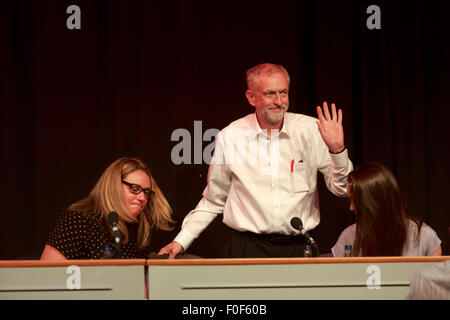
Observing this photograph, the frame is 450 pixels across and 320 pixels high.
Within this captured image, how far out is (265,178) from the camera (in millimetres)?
3625

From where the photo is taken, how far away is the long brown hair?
3.00 m

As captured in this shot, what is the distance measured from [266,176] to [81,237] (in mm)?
1096

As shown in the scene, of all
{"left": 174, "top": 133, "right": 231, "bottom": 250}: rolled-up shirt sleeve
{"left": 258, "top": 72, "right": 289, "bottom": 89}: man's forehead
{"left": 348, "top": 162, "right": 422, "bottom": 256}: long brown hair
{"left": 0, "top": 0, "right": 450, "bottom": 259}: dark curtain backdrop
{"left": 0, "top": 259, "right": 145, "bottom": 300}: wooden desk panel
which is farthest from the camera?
{"left": 0, "top": 0, "right": 450, "bottom": 259}: dark curtain backdrop

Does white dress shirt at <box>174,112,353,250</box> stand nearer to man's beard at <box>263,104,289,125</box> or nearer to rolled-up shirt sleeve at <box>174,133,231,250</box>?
rolled-up shirt sleeve at <box>174,133,231,250</box>

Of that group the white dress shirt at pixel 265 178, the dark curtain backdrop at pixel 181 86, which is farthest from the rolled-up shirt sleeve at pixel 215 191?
the dark curtain backdrop at pixel 181 86

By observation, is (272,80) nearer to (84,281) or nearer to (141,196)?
(141,196)

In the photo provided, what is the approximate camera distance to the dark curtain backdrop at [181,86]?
4.16m

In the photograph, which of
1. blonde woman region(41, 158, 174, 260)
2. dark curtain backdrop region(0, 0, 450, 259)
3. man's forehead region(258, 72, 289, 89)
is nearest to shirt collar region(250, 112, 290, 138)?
man's forehead region(258, 72, 289, 89)

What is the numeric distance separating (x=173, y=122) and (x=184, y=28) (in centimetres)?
63

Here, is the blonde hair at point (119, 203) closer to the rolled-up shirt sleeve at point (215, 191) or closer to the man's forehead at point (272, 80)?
the rolled-up shirt sleeve at point (215, 191)

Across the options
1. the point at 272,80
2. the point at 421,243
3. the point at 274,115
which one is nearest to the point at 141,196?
the point at 274,115

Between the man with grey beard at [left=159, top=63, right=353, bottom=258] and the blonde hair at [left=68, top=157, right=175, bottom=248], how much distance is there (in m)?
0.19

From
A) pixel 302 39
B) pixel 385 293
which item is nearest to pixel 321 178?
pixel 302 39

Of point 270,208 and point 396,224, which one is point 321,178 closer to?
point 270,208
